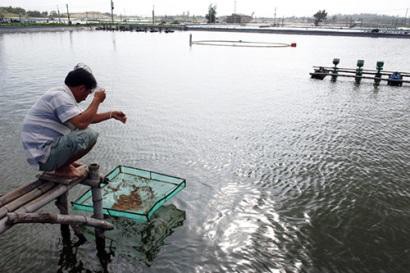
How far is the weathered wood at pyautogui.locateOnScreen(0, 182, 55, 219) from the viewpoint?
14.4ft

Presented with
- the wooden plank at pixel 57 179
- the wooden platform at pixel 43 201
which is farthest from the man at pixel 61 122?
the wooden platform at pixel 43 201

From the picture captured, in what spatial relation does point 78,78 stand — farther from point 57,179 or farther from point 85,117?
point 57,179

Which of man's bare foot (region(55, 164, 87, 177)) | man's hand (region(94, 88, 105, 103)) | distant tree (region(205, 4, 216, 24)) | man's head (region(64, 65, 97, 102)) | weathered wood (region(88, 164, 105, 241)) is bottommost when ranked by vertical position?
weathered wood (region(88, 164, 105, 241))

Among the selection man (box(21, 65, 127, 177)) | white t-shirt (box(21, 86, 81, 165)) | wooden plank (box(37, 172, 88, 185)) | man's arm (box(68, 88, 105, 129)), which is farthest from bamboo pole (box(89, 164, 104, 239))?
man's arm (box(68, 88, 105, 129))

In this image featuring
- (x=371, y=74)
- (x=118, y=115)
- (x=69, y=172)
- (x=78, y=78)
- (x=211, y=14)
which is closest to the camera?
(x=78, y=78)

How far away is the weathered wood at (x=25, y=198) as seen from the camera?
4386mm

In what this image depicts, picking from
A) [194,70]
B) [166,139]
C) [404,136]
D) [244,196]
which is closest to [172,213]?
[244,196]

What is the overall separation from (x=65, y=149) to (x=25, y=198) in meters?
0.89

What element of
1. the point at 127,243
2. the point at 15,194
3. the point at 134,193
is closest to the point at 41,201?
the point at 15,194

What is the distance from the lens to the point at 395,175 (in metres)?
10.4

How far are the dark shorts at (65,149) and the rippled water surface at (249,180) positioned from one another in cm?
241

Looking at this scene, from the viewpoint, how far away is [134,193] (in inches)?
292

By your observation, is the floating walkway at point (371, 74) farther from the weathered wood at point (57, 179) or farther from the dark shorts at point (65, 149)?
the weathered wood at point (57, 179)

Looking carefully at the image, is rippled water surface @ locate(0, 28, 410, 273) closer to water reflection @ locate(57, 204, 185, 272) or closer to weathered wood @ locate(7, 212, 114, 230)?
water reflection @ locate(57, 204, 185, 272)
